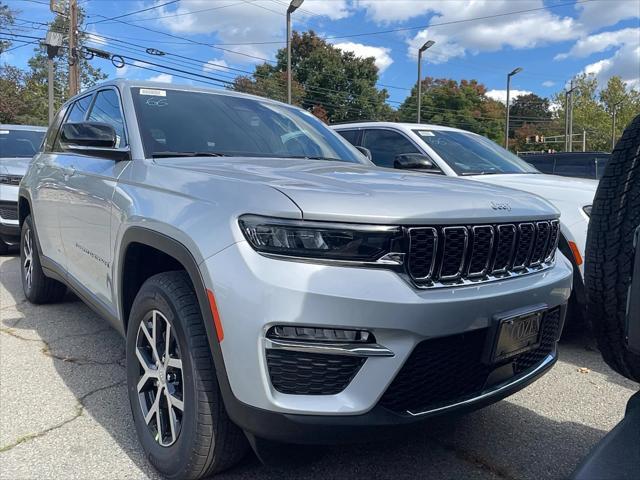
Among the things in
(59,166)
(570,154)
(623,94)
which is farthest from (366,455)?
(623,94)

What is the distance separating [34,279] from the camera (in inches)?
189

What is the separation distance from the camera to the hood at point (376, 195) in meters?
1.81

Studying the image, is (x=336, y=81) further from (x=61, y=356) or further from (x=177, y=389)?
(x=177, y=389)

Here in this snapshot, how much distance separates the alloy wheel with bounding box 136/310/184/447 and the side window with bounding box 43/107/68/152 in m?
2.90

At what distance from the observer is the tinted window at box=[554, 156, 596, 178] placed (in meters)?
10.6

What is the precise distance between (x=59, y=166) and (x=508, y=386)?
344cm

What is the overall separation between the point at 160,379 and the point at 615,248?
183 cm

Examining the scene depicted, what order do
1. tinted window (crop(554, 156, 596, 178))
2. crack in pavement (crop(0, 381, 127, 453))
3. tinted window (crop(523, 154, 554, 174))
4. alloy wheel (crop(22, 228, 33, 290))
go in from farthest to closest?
tinted window (crop(523, 154, 554, 174)) < tinted window (crop(554, 156, 596, 178)) < alloy wheel (crop(22, 228, 33, 290)) < crack in pavement (crop(0, 381, 127, 453))

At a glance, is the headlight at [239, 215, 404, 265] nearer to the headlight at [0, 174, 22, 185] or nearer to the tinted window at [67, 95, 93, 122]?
the tinted window at [67, 95, 93, 122]

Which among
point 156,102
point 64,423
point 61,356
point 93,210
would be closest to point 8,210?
point 61,356

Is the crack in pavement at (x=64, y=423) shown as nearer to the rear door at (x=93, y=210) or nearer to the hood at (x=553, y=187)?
the rear door at (x=93, y=210)

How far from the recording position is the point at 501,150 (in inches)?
232

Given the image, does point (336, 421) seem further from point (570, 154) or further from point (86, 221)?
point (570, 154)

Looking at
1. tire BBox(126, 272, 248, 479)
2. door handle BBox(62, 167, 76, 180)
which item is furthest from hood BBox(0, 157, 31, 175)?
tire BBox(126, 272, 248, 479)
